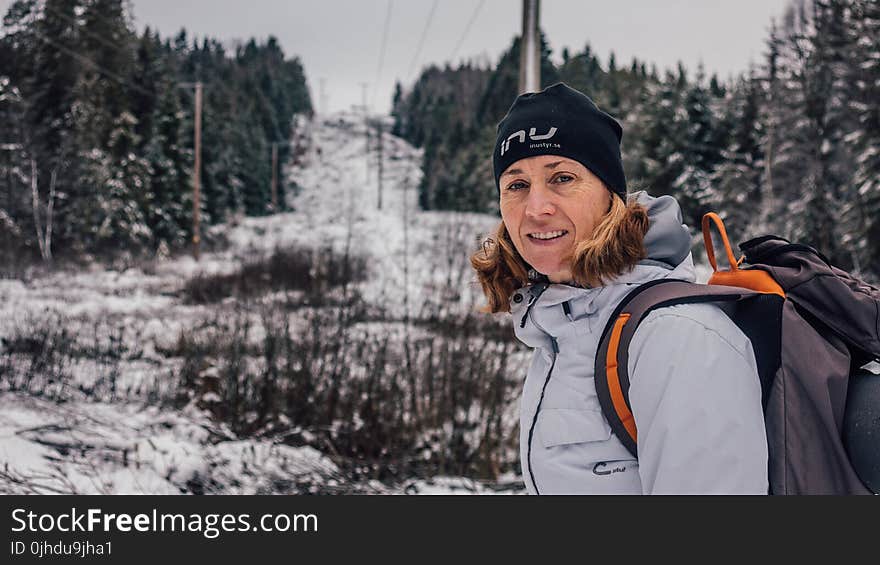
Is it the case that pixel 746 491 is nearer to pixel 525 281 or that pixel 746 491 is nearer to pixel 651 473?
pixel 651 473

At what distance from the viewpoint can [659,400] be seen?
98 cm

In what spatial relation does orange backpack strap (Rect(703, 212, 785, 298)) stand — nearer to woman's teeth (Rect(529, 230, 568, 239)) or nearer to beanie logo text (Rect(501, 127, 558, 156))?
woman's teeth (Rect(529, 230, 568, 239))

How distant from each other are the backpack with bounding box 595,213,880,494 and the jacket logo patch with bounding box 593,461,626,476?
43 millimetres

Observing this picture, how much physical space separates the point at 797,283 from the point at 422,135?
89.5 metres

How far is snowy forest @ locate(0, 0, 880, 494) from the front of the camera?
5.40 metres

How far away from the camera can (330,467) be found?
16.5 feet

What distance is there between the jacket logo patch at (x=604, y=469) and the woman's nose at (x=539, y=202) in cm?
52

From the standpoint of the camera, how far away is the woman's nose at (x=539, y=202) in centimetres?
132

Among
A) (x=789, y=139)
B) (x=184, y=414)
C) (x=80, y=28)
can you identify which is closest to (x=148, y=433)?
(x=184, y=414)

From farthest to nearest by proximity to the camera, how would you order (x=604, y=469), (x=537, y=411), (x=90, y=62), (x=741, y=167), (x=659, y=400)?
(x=90, y=62) → (x=741, y=167) → (x=537, y=411) → (x=604, y=469) → (x=659, y=400)

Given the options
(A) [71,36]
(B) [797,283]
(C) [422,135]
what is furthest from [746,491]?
(C) [422,135]

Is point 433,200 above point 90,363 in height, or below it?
above

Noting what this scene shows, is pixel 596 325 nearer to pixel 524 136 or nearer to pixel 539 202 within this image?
pixel 539 202

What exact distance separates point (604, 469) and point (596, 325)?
10.4 inches
